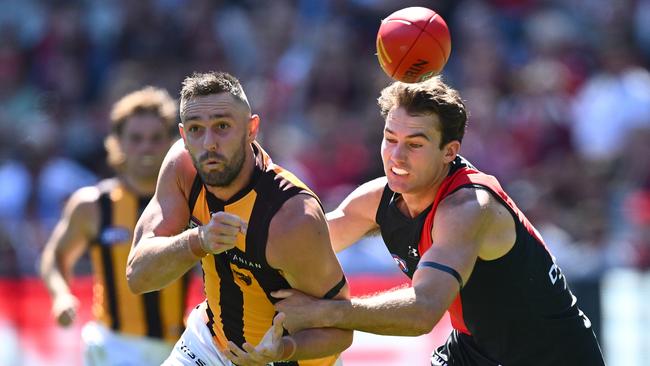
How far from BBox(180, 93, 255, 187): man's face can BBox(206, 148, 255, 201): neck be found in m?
0.04

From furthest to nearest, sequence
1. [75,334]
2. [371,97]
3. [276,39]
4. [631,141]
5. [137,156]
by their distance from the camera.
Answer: [276,39] < [371,97] < [631,141] < [75,334] < [137,156]

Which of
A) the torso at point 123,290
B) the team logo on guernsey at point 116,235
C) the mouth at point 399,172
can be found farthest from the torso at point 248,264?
the team logo on guernsey at point 116,235

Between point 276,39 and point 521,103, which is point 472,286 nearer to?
point 521,103

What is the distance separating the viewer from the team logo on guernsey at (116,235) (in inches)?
318

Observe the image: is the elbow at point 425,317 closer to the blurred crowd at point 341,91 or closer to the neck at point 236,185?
the neck at point 236,185

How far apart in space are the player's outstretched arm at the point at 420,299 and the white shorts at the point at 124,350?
2.49m

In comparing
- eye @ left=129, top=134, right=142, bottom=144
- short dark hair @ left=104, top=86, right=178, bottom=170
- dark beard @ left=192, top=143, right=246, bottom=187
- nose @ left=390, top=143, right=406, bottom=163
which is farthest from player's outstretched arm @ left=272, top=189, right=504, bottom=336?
short dark hair @ left=104, top=86, right=178, bottom=170

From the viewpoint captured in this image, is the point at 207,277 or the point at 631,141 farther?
the point at 631,141

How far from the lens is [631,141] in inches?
471

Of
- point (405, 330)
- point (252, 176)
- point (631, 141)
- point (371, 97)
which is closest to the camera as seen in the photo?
point (405, 330)

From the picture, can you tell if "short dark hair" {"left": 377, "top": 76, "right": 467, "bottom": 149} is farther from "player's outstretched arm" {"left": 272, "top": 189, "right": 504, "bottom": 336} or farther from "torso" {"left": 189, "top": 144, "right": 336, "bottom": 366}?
"torso" {"left": 189, "top": 144, "right": 336, "bottom": 366}

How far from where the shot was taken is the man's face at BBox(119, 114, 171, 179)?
8133mm

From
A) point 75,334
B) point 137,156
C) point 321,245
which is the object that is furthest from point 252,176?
point 75,334

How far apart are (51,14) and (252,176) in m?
8.89
